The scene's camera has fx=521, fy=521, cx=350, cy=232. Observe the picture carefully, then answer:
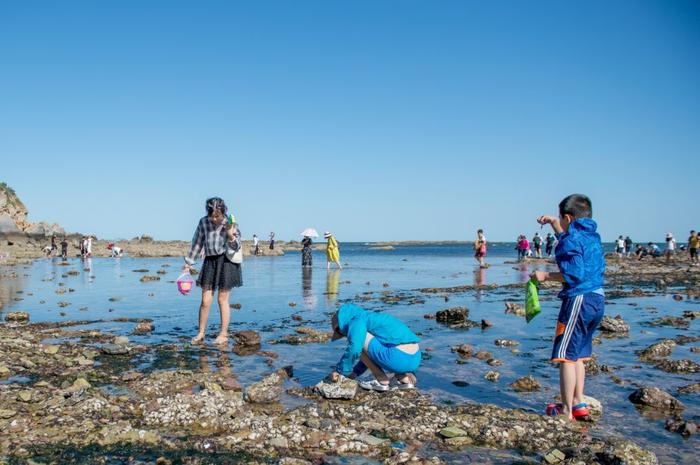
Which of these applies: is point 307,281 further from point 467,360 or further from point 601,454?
point 601,454

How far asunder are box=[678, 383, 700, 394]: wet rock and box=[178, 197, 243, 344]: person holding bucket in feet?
22.9

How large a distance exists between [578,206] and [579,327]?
1.32 m

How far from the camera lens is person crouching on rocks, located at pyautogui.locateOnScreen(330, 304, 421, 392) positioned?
649 centimetres

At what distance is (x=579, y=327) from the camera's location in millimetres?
5539

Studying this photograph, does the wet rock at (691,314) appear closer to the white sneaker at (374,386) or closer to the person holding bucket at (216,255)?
the white sneaker at (374,386)

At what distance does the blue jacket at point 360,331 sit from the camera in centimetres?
647

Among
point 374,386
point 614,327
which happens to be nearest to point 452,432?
point 374,386

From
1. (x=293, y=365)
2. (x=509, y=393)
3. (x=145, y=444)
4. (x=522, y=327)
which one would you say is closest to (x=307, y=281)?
(x=522, y=327)

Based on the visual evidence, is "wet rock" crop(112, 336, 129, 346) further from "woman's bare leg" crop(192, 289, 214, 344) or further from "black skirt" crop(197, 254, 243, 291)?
"black skirt" crop(197, 254, 243, 291)

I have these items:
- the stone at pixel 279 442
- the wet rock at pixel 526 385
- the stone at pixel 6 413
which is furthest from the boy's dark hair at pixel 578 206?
the stone at pixel 6 413

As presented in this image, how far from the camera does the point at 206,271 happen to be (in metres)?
9.71

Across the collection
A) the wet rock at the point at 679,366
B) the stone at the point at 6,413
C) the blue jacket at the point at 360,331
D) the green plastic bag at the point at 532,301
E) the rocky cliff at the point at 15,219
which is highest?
the rocky cliff at the point at 15,219

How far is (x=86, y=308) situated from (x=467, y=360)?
10.5m

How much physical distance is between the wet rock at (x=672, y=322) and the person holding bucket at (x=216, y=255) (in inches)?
366
